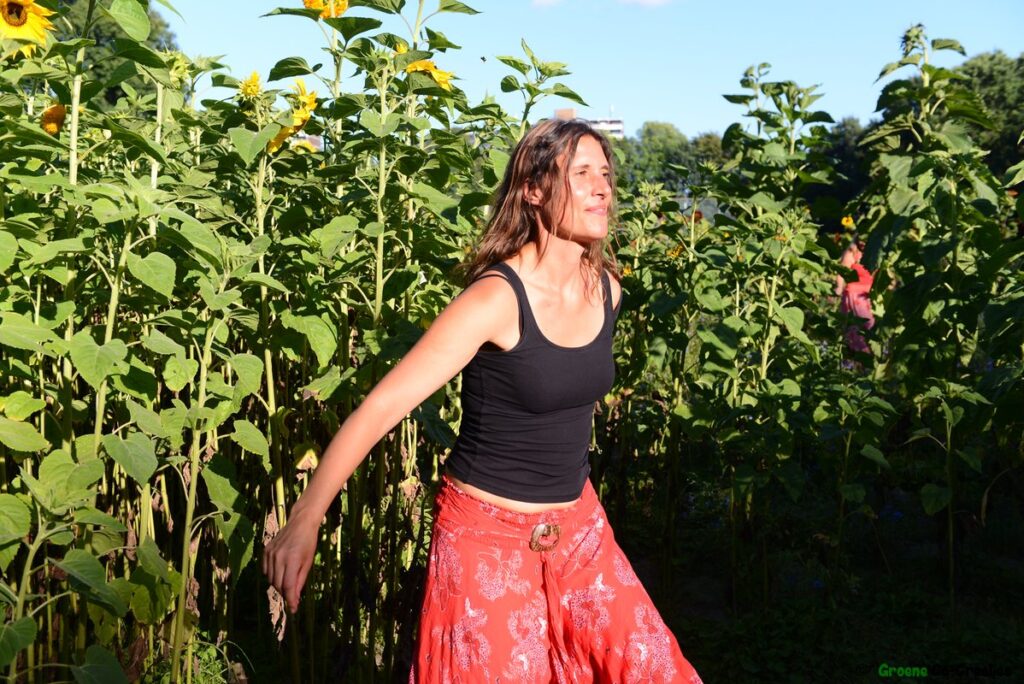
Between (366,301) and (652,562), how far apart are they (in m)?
2.32

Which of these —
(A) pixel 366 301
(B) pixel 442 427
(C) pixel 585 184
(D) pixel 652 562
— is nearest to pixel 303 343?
(A) pixel 366 301

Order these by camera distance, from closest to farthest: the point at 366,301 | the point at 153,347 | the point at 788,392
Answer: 1. the point at 153,347
2. the point at 366,301
3. the point at 788,392

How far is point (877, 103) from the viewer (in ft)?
11.8

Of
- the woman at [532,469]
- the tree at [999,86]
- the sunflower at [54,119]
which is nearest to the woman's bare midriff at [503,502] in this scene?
the woman at [532,469]

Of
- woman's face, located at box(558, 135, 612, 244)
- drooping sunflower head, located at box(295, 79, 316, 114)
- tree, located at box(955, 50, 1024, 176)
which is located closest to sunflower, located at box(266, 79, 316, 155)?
drooping sunflower head, located at box(295, 79, 316, 114)

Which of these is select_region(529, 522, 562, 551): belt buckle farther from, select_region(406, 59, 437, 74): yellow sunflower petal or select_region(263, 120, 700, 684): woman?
select_region(406, 59, 437, 74): yellow sunflower petal

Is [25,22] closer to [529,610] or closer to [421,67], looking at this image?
[421,67]

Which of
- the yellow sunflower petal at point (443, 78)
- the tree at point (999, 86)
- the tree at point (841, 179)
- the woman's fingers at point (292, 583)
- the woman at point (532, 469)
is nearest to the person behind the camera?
the woman's fingers at point (292, 583)

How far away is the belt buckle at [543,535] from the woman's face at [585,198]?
24.5 inches

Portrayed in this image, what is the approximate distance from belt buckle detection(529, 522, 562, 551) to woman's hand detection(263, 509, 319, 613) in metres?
0.51

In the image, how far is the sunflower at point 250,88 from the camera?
2979 mm

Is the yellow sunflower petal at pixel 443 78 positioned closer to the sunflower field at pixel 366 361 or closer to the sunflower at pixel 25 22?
the sunflower field at pixel 366 361

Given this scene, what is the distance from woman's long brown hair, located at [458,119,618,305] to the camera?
7.52ft

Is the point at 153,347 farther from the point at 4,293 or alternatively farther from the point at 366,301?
the point at 366,301
